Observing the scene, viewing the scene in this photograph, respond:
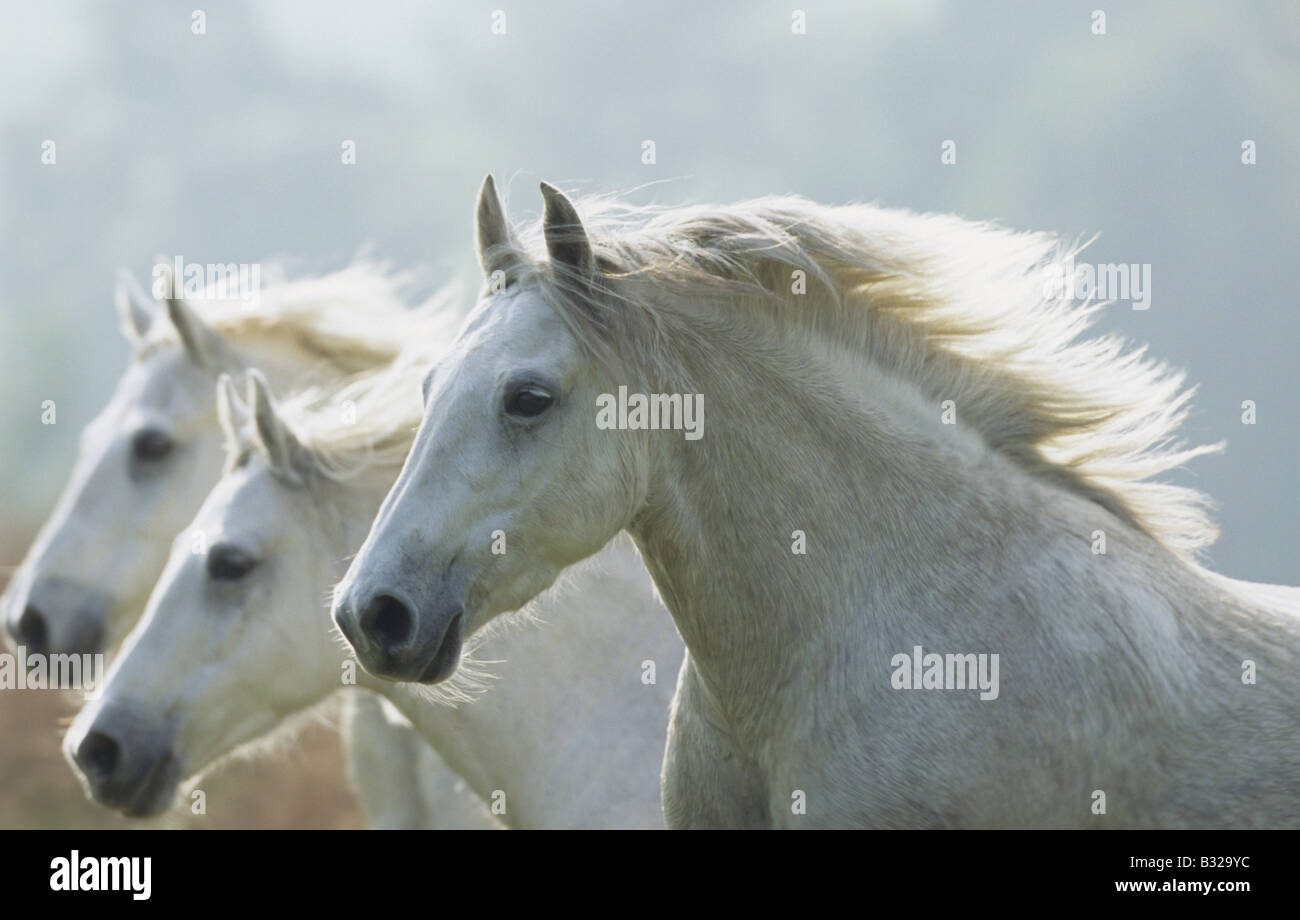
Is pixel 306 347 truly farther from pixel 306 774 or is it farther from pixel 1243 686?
pixel 306 774

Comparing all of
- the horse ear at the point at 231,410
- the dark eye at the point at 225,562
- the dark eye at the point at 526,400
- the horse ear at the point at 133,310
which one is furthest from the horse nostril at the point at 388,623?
the horse ear at the point at 133,310

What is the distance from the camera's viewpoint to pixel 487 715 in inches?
156

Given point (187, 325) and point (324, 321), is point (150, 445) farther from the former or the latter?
point (324, 321)

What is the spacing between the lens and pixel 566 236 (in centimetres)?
263

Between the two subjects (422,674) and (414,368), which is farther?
(414,368)

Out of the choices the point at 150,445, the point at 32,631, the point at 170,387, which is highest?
the point at 170,387

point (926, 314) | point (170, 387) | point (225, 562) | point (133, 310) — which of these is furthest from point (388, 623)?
point (133, 310)

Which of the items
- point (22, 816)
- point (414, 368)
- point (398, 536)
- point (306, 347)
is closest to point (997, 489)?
point (398, 536)

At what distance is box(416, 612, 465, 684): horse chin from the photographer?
250 cm

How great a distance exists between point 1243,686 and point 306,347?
4.39m

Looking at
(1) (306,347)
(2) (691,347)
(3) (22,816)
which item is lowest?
(3) (22,816)

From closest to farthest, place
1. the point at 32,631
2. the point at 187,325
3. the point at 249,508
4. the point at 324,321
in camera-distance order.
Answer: the point at 249,508 < the point at 32,631 < the point at 187,325 < the point at 324,321

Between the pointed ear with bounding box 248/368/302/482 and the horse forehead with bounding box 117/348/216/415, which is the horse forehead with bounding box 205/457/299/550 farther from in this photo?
the horse forehead with bounding box 117/348/216/415

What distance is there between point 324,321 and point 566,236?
136 inches
